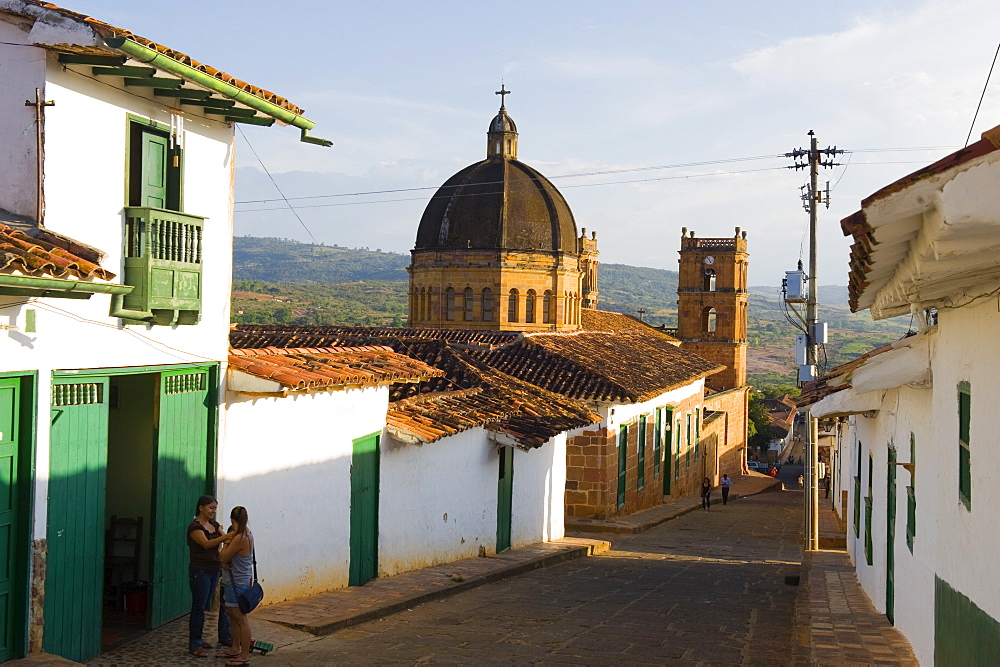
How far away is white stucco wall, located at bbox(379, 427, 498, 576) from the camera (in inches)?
497

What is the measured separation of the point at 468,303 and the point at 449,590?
61.5 ft

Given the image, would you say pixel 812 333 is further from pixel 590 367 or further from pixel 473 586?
pixel 473 586

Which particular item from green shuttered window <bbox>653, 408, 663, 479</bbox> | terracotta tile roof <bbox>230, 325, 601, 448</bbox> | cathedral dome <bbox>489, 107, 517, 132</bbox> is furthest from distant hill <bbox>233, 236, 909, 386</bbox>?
terracotta tile roof <bbox>230, 325, 601, 448</bbox>

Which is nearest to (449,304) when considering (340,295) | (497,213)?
(497,213)

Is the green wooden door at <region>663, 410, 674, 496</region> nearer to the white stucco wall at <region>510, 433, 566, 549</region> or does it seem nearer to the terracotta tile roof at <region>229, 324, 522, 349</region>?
the terracotta tile roof at <region>229, 324, 522, 349</region>

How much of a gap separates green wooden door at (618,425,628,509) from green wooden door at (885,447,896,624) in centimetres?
1397

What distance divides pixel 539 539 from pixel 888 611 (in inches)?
367

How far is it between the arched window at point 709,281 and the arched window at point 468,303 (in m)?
28.2

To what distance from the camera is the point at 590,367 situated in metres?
24.6

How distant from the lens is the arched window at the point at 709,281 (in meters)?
56.0

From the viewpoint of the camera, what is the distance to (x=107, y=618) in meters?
8.60

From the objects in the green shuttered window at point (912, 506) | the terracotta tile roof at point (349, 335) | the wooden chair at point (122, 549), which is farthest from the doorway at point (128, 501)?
the terracotta tile roof at point (349, 335)

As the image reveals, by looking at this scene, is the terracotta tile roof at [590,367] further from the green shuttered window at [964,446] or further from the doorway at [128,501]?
the green shuttered window at [964,446]

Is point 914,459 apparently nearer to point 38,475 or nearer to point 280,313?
point 38,475
